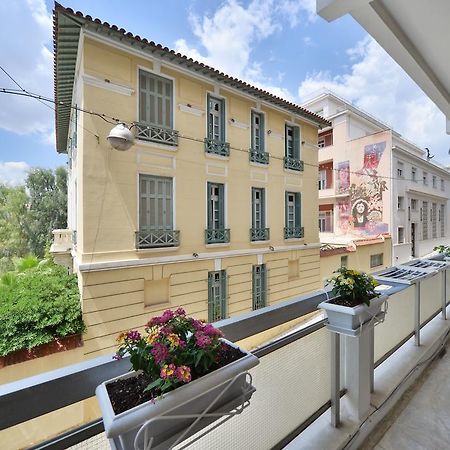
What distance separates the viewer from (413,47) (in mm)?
1943

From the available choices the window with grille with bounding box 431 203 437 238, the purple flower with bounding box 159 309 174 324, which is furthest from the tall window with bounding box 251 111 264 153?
the window with grille with bounding box 431 203 437 238

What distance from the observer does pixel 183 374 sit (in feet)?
2.37

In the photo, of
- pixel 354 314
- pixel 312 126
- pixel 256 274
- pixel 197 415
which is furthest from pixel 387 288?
pixel 312 126

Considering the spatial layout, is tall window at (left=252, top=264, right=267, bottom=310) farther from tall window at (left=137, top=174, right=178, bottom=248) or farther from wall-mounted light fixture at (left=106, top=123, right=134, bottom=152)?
wall-mounted light fixture at (left=106, top=123, right=134, bottom=152)

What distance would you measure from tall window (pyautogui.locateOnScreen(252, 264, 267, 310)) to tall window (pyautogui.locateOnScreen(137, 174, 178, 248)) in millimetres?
2940

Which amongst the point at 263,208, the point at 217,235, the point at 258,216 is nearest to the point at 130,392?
the point at 217,235

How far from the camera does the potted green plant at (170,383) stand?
67 cm

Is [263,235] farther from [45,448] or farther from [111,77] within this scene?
[45,448]

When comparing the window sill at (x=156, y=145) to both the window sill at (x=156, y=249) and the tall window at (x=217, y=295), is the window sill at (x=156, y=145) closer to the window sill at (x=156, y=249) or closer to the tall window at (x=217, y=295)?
the window sill at (x=156, y=249)

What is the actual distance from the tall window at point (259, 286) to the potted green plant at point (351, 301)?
6404mm

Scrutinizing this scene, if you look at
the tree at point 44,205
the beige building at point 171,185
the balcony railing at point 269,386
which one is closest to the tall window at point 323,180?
the beige building at point 171,185

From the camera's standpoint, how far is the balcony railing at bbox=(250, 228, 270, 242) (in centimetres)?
785

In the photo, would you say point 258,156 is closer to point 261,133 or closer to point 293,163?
point 261,133

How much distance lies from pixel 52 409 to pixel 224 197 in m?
6.74
